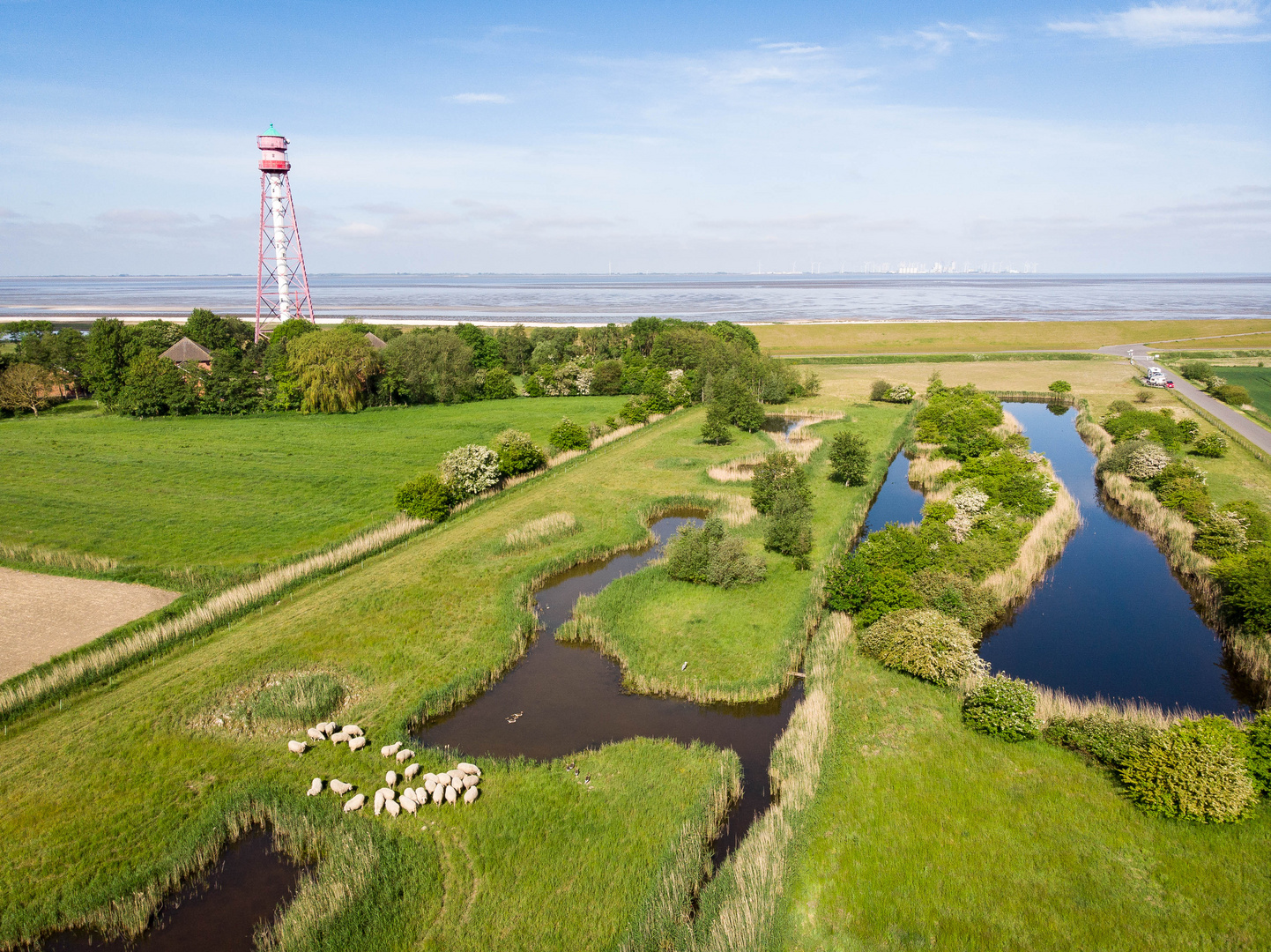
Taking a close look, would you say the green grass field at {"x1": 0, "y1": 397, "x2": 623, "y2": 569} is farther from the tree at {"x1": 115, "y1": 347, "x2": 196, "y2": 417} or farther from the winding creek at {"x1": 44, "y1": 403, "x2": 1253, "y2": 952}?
the winding creek at {"x1": 44, "y1": 403, "x2": 1253, "y2": 952}

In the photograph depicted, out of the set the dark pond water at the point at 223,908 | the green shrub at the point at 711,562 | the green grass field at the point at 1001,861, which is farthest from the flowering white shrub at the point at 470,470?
the green grass field at the point at 1001,861

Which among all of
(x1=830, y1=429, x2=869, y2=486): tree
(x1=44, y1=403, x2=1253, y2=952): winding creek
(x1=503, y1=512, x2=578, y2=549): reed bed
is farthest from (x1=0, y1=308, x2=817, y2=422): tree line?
(x1=44, y1=403, x2=1253, y2=952): winding creek

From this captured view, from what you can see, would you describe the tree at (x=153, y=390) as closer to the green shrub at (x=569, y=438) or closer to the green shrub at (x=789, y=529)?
the green shrub at (x=569, y=438)

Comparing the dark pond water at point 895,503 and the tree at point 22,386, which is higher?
the tree at point 22,386

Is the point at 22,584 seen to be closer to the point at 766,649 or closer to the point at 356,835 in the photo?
the point at 356,835

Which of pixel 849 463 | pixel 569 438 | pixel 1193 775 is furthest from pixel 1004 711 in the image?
pixel 569 438

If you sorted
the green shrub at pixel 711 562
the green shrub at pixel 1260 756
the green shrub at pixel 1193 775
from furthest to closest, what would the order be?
the green shrub at pixel 711 562
the green shrub at pixel 1260 756
the green shrub at pixel 1193 775

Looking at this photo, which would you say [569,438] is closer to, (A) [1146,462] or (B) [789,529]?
(B) [789,529]
